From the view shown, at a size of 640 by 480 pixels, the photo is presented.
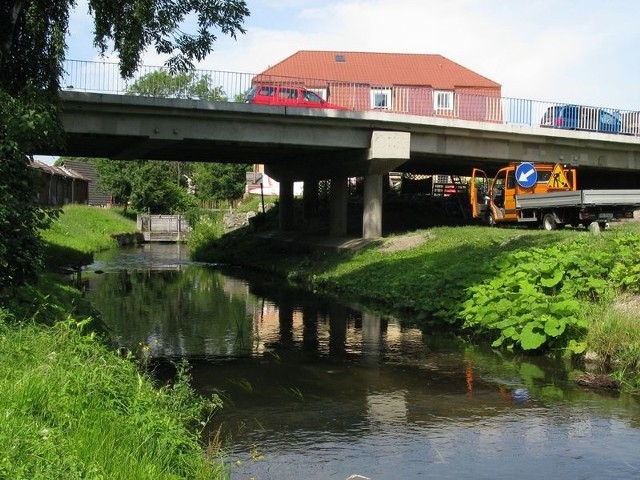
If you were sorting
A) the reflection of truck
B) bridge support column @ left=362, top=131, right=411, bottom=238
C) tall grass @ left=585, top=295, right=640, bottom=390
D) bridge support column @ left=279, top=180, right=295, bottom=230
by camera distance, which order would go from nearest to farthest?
tall grass @ left=585, top=295, right=640, bottom=390 → the reflection of truck → bridge support column @ left=362, top=131, right=411, bottom=238 → bridge support column @ left=279, top=180, right=295, bottom=230

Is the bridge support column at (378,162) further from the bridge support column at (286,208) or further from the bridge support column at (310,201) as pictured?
the bridge support column at (286,208)

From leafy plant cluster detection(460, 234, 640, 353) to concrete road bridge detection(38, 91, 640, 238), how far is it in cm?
1249

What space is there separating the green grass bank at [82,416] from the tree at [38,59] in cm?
131

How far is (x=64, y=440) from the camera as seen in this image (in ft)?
18.1

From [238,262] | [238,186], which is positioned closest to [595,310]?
[238,262]

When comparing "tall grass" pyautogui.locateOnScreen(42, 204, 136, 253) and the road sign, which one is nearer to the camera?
the road sign

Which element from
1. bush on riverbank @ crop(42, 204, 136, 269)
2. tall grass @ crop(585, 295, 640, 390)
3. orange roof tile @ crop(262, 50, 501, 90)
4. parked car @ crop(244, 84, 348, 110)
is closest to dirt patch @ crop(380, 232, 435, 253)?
parked car @ crop(244, 84, 348, 110)

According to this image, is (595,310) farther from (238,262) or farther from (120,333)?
(238,262)

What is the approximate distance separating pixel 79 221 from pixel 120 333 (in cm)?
3980

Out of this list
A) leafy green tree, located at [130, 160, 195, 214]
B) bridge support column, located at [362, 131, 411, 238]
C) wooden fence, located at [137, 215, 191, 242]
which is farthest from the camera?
leafy green tree, located at [130, 160, 195, 214]

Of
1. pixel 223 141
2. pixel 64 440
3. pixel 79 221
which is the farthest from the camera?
pixel 79 221

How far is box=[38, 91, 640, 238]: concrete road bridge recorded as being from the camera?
25375 mm

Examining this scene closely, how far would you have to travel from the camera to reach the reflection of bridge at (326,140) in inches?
999

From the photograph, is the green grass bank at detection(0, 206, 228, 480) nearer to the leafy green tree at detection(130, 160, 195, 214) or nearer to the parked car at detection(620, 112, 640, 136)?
the parked car at detection(620, 112, 640, 136)
